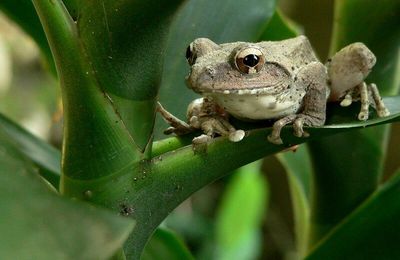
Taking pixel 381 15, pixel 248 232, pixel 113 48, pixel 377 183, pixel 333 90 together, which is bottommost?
pixel 248 232

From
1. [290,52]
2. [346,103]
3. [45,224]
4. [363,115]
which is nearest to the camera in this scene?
[45,224]

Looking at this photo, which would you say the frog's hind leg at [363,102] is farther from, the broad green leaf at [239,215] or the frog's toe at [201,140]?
the broad green leaf at [239,215]

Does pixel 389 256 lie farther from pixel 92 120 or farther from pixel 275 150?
pixel 92 120

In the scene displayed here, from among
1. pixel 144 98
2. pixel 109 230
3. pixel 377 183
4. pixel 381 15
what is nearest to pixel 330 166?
pixel 377 183

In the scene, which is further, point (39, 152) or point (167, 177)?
point (39, 152)

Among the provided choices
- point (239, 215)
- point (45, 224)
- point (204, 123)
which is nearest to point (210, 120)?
point (204, 123)

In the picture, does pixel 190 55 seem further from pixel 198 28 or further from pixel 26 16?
pixel 26 16

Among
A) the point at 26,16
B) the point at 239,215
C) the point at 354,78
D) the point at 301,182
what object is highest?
the point at 26,16
